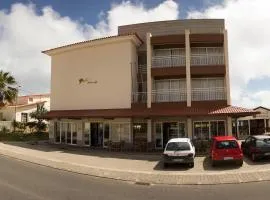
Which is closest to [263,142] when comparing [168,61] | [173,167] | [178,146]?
[178,146]

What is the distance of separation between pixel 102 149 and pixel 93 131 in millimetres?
3079

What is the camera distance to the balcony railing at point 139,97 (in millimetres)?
31366

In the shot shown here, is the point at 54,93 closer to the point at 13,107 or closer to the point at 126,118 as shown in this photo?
the point at 126,118

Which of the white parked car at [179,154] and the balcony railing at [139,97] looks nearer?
the white parked car at [179,154]

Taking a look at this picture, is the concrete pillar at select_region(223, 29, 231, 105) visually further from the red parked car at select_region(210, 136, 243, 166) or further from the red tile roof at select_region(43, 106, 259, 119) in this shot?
the red parked car at select_region(210, 136, 243, 166)

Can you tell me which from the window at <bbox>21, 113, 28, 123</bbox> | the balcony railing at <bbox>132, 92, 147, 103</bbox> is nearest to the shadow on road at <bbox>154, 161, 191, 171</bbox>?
the balcony railing at <bbox>132, 92, 147, 103</bbox>

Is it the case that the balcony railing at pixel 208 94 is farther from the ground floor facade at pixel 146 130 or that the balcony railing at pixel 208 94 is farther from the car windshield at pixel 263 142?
the car windshield at pixel 263 142

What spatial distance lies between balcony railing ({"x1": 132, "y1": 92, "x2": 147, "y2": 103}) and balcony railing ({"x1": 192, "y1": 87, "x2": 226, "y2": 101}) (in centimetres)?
422

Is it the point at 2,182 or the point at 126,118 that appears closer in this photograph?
the point at 2,182

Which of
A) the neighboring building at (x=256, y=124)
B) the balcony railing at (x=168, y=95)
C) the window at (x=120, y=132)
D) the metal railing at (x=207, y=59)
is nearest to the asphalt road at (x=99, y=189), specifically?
the window at (x=120, y=132)

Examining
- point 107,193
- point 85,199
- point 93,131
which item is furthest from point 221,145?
point 93,131

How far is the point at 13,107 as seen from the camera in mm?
51438

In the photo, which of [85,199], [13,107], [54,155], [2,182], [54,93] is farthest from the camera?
[13,107]

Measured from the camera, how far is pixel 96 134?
3334cm
